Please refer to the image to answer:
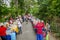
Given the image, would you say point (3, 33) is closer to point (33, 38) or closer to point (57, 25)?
point (33, 38)

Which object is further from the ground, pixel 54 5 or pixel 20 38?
pixel 54 5

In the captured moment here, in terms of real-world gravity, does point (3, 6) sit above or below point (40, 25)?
above

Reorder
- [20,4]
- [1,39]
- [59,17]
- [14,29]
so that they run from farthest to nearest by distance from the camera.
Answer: [20,4] → [14,29] → [1,39] → [59,17]

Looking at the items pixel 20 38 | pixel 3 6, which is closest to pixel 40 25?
pixel 20 38

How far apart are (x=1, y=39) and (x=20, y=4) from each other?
27.4 metres

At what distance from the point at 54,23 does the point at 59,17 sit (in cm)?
54

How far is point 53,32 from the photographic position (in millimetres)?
7883

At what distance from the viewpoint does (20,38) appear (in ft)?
55.7

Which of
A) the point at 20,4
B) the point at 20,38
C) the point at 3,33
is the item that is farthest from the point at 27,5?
the point at 3,33

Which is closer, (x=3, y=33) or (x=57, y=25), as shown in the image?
(x=57, y=25)

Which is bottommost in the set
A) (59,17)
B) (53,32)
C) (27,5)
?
(27,5)

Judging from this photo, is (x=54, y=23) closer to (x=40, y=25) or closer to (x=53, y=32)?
(x=53, y=32)

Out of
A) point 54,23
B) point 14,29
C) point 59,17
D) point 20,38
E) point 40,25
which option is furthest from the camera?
point 20,38

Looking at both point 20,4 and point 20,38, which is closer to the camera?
point 20,38
